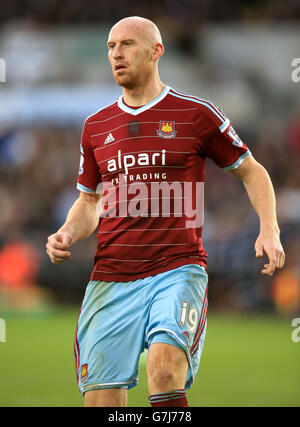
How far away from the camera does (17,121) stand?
2302cm

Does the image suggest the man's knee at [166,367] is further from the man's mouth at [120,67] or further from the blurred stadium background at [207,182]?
the blurred stadium background at [207,182]

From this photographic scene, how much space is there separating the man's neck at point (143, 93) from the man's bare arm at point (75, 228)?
28.6 inches

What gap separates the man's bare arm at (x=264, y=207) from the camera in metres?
4.77

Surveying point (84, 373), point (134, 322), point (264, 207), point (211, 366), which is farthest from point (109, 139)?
point (211, 366)

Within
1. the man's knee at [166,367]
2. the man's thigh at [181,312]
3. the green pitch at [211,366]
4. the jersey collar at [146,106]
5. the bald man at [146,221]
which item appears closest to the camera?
the man's knee at [166,367]

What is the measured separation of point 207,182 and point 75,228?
1428cm

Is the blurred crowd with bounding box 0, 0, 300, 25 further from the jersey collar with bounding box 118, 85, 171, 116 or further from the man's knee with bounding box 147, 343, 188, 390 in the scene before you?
the man's knee with bounding box 147, 343, 188, 390

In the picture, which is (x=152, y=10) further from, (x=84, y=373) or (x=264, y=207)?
(x=84, y=373)

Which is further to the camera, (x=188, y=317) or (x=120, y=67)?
(x=120, y=67)

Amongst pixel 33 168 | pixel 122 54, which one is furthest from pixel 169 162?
pixel 33 168

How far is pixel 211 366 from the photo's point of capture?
10555 mm

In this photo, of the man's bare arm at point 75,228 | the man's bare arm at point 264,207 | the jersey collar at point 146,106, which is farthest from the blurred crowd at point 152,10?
the man's bare arm at point 264,207

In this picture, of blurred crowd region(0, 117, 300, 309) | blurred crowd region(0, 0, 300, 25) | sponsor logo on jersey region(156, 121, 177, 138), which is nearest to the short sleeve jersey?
sponsor logo on jersey region(156, 121, 177, 138)

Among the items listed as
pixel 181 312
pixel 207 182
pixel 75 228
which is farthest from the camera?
pixel 207 182
